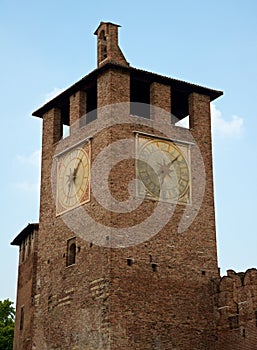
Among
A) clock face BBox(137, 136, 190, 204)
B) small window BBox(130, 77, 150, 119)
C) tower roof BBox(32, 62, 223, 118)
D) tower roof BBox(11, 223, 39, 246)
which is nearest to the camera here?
clock face BBox(137, 136, 190, 204)

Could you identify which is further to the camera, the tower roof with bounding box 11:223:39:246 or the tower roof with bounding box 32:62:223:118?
the tower roof with bounding box 11:223:39:246

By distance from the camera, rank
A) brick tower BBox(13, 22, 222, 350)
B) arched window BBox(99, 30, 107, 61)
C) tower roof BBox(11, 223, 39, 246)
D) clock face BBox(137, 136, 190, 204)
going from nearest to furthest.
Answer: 1. brick tower BBox(13, 22, 222, 350)
2. clock face BBox(137, 136, 190, 204)
3. arched window BBox(99, 30, 107, 61)
4. tower roof BBox(11, 223, 39, 246)

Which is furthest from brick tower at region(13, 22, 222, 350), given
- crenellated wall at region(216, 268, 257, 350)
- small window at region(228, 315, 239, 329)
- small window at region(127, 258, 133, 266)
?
small window at region(228, 315, 239, 329)

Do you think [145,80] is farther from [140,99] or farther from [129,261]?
[129,261]

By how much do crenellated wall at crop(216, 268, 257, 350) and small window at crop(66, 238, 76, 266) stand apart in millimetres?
3871

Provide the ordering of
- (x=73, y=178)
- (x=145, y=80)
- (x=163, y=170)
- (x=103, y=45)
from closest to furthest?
(x=163, y=170) < (x=73, y=178) < (x=145, y=80) < (x=103, y=45)

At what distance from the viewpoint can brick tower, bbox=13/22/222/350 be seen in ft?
61.2

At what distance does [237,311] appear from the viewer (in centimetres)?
1900

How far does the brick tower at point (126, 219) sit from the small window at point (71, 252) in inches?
1.0

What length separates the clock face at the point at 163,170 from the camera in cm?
1986

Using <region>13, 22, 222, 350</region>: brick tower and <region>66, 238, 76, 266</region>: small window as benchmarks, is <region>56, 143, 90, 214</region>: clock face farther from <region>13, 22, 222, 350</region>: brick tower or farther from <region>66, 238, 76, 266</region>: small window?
<region>66, 238, 76, 266</region>: small window

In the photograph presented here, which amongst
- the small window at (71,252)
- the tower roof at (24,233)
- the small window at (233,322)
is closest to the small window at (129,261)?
the small window at (71,252)

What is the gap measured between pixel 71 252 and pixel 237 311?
4.63 m

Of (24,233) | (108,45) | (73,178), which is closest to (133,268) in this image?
(73,178)
